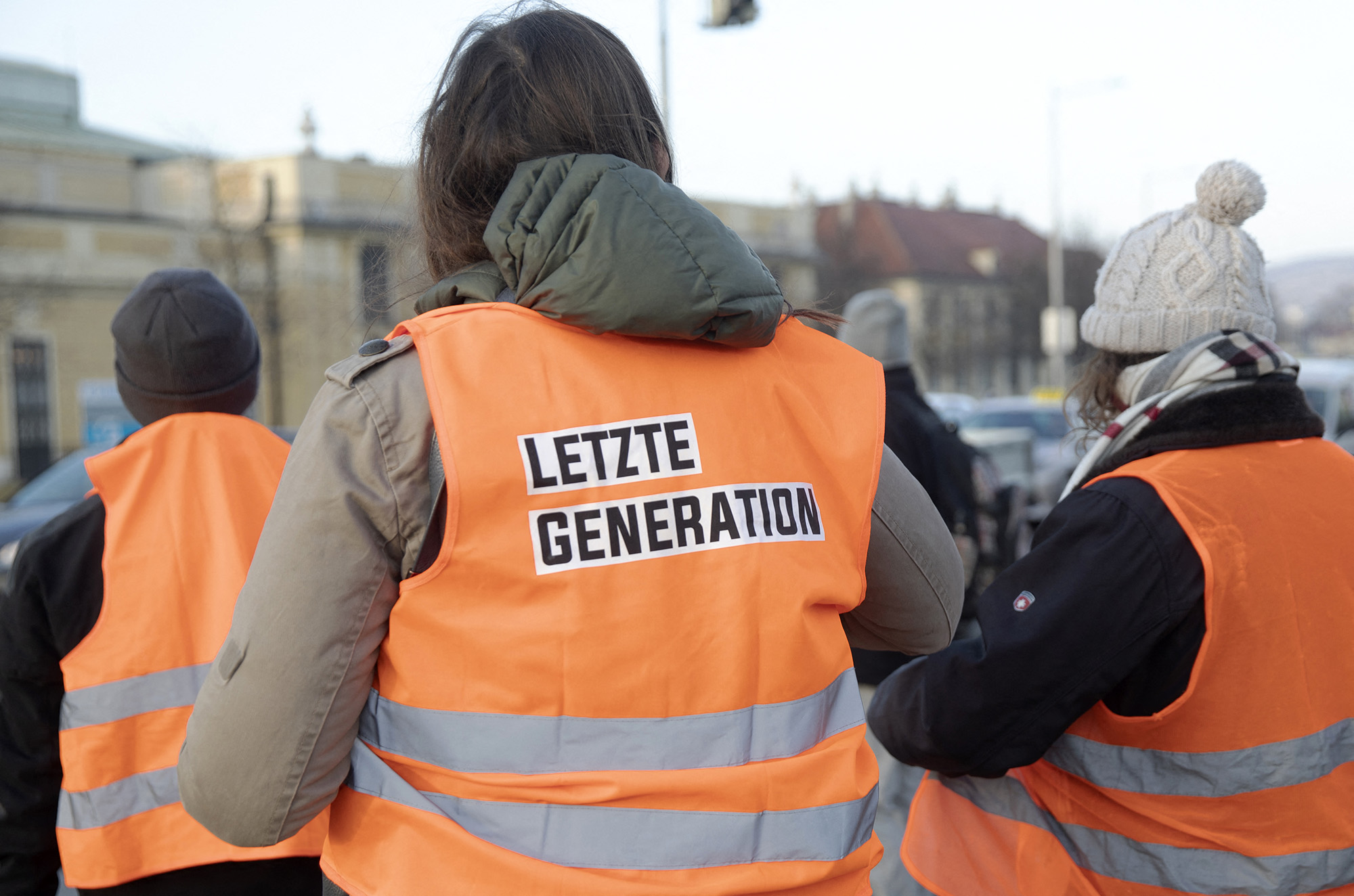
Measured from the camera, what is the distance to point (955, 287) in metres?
59.8

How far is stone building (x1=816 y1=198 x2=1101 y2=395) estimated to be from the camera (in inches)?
2227

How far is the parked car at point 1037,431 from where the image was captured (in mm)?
11422

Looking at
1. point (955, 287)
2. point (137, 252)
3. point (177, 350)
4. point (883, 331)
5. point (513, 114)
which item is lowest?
point (177, 350)

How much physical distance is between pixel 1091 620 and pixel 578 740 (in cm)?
90

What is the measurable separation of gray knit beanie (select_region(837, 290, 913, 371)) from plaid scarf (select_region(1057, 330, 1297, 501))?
2735 millimetres

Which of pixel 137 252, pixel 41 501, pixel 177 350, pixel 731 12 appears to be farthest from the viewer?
pixel 137 252

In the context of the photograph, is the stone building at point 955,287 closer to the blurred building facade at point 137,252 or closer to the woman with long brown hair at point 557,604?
the blurred building facade at point 137,252

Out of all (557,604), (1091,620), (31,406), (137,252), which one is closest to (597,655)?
(557,604)

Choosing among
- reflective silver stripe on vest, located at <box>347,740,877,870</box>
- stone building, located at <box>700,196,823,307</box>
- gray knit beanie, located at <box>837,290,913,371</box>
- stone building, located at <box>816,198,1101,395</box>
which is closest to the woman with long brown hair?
reflective silver stripe on vest, located at <box>347,740,877,870</box>

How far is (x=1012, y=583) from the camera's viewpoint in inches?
71.9

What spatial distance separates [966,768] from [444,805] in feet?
3.28

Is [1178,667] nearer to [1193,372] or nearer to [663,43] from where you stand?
[1193,372]

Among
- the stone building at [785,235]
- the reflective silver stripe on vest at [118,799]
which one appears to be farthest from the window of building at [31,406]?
the reflective silver stripe on vest at [118,799]

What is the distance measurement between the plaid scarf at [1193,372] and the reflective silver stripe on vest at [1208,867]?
595 mm
